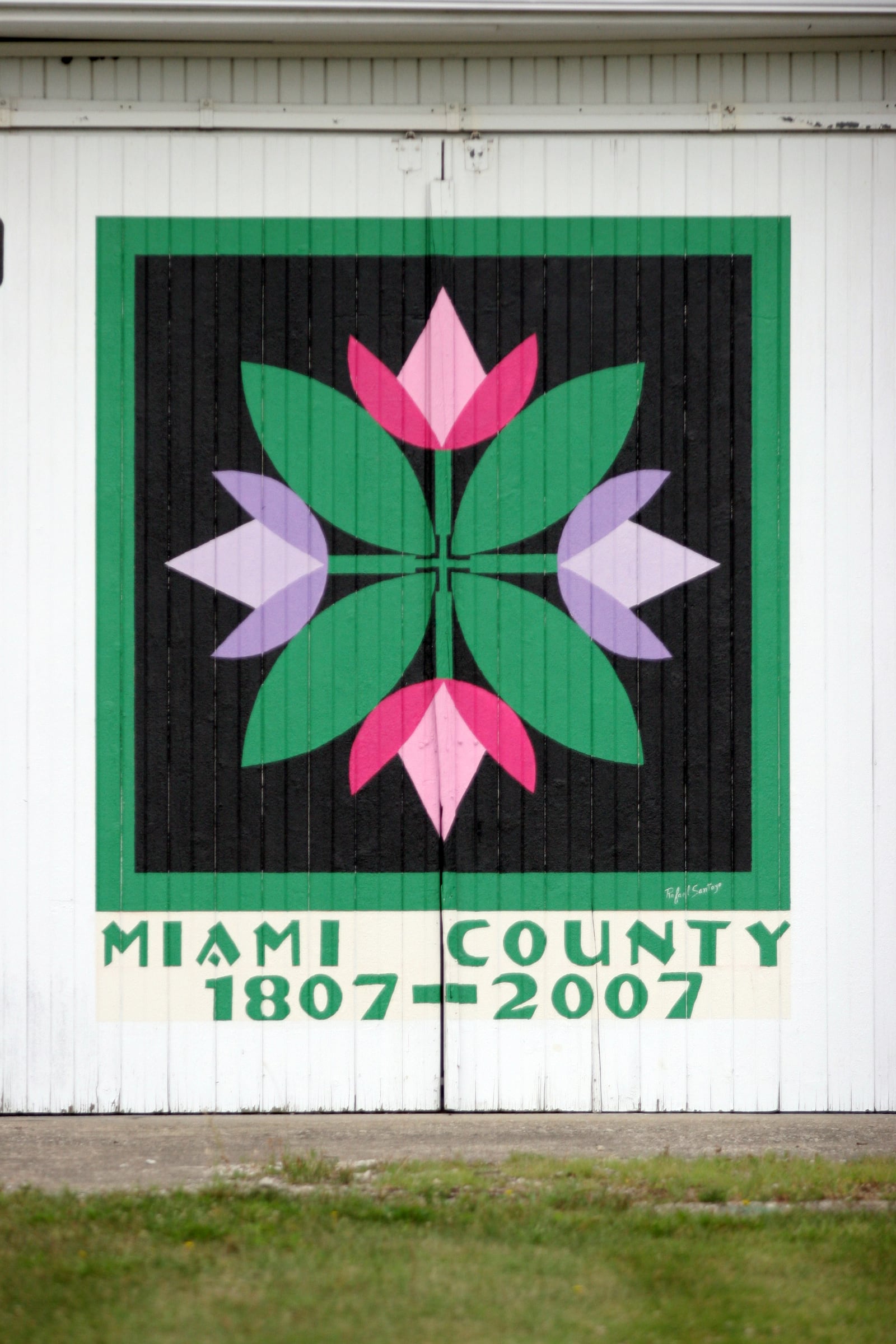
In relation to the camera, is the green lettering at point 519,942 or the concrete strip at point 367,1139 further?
the green lettering at point 519,942

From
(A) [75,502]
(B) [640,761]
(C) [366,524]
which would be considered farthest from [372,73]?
(B) [640,761]

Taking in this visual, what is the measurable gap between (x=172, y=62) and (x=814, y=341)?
3140mm

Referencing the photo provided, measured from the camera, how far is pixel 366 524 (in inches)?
202

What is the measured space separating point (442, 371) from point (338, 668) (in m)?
1.42

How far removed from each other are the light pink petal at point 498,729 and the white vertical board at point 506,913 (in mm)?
Answer: 704

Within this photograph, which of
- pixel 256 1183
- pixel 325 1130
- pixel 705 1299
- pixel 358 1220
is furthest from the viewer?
pixel 325 1130

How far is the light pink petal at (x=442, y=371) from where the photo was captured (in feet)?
16.9

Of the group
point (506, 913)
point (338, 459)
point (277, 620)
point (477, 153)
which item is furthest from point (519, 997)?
point (477, 153)

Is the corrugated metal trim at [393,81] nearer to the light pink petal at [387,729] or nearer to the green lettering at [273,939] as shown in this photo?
the light pink petal at [387,729]

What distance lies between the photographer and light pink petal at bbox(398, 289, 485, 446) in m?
5.14

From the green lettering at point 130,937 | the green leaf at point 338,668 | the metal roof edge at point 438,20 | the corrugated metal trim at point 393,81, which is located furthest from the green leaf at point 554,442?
the green lettering at point 130,937

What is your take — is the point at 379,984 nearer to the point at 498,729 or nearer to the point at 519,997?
the point at 519,997

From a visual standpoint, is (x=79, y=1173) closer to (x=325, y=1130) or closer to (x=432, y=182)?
(x=325, y=1130)

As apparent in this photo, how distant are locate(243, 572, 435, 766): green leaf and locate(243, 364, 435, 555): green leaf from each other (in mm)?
254
